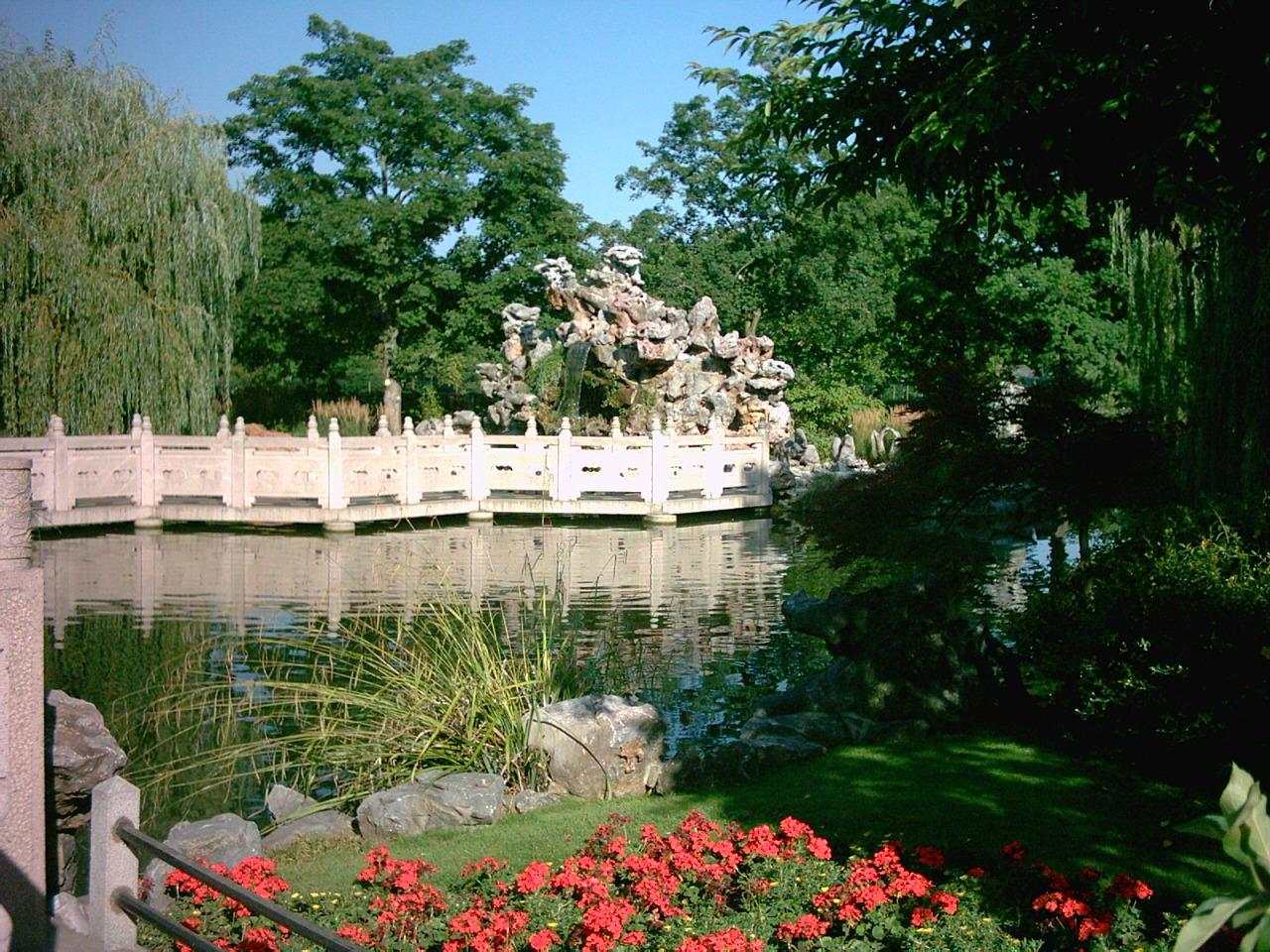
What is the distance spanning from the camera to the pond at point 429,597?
26.3 feet

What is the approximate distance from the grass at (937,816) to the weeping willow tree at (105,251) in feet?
51.6

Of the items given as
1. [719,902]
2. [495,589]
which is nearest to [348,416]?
[495,589]

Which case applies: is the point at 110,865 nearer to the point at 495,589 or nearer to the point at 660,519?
the point at 495,589

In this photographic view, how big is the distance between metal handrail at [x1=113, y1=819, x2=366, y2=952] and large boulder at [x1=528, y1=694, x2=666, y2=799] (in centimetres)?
265

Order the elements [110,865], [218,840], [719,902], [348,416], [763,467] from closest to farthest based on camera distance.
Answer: [110,865] → [719,902] → [218,840] → [763,467] → [348,416]

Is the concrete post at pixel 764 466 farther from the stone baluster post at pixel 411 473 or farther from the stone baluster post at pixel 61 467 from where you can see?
the stone baluster post at pixel 61 467

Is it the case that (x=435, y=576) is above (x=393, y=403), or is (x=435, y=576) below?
below

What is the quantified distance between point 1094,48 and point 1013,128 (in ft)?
2.62

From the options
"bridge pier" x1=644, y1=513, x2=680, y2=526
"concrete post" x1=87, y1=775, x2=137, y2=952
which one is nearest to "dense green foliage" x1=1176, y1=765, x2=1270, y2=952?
"concrete post" x1=87, y1=775, x2=137, y2=952

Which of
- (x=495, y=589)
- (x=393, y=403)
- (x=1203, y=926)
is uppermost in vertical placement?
(x=393, y=403)

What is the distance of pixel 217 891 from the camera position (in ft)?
10.5

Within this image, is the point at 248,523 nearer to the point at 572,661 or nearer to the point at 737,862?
the point at 572,661

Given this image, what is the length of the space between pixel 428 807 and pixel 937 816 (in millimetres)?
2376

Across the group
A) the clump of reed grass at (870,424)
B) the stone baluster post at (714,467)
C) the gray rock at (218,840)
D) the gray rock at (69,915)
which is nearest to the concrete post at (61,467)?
the stone baluster post at (714,467)
